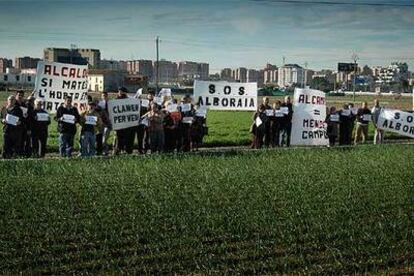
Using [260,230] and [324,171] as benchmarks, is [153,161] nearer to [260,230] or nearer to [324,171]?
[324,171]

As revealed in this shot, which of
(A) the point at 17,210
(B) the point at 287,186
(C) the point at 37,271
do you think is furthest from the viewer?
(B) the point at 287,186

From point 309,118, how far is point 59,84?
29.7 feet

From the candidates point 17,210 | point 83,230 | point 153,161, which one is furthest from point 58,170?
point 83,230

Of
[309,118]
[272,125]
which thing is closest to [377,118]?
[309,118]

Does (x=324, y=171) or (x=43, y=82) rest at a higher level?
(x=43, y=82)

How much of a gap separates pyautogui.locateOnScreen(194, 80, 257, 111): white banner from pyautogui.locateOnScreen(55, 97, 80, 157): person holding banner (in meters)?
5.10

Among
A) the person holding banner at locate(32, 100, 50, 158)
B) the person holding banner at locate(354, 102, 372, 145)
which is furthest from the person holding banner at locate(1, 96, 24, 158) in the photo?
the person holding banner at locate(354, 102, 372, 145)

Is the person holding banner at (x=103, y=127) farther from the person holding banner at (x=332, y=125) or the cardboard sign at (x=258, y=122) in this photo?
the person holding banner at (x=332, y=125)

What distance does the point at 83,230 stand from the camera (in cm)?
975

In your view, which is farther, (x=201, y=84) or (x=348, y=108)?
(x=348, y=108)

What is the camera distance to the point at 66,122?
18547 mm

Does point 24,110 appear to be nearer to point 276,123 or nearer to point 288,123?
point 276,123

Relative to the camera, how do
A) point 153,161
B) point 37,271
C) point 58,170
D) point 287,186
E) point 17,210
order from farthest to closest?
1. point 153,161
2. point 58,170
3. point 287,186
4. point 17,210
5. point 37,271

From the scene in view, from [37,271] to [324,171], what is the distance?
34.7 ft
